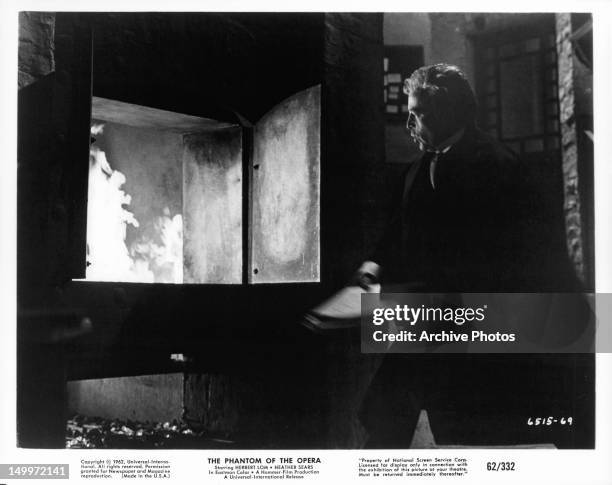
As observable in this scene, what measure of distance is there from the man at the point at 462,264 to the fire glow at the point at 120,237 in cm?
104

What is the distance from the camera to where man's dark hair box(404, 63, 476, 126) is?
118 inches

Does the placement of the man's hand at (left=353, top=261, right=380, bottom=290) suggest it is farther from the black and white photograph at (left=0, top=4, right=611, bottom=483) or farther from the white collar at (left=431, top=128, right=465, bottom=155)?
the white collar at (left=431, top=128, right=465, bottom=155)

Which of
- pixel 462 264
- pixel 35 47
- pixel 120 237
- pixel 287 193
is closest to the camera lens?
pixel 35 47

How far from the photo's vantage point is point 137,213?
350 centimetres

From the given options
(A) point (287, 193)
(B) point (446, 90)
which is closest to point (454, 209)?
(B) point (446, 90)

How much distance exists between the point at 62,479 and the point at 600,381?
232 cm

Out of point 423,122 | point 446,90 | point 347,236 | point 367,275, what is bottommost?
point 367,275

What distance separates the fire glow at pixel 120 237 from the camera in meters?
3.34

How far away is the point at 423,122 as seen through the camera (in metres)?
3.05

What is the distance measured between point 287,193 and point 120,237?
2.89 ft

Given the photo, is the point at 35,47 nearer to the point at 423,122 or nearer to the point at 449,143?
the point at 423,122

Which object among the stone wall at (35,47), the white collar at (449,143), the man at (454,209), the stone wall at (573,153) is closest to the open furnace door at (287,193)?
the man at (454,209)
